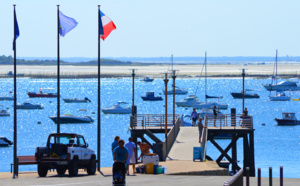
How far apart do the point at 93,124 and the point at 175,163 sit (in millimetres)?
89689

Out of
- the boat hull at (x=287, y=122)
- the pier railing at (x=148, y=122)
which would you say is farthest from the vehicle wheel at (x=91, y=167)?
the boat hull at (x=287, y=122)

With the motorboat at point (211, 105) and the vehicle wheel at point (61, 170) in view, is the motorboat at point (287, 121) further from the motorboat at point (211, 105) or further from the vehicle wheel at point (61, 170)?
the vehicle wheel at point (61, 170)

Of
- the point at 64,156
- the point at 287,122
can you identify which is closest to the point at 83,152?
the point at 64,156

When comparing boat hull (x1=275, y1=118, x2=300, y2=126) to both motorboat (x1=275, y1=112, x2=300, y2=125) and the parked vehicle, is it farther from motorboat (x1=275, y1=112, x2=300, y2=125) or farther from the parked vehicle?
the parked vehicle

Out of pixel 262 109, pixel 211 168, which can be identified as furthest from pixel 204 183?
pixel 262 109

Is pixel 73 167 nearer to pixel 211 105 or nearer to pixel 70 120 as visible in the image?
pixel 70 120

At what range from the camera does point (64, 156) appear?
1107 inches

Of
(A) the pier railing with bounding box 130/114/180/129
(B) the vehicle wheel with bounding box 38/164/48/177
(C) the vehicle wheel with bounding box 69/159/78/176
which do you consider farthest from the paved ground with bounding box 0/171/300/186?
(A) the pier railing with bounding box 130/114/180/129
